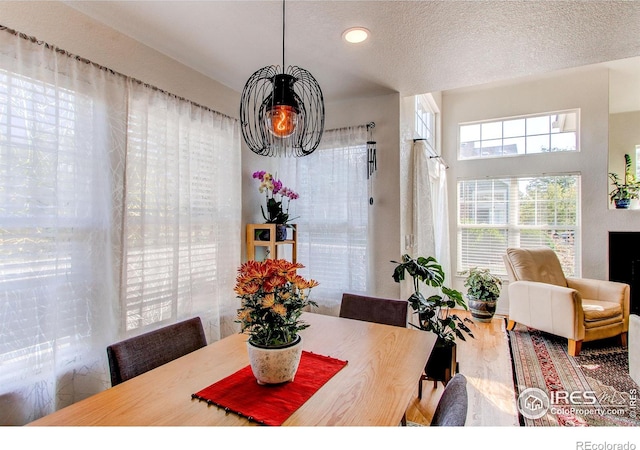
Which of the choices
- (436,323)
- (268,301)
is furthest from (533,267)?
(268,301)

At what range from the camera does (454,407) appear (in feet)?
2.68

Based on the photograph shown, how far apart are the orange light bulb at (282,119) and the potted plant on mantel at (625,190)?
14.9 feet

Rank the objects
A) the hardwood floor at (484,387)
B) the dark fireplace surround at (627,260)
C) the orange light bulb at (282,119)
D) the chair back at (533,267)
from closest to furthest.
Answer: the orange light bulb at (282,119) → the hardwood floor at (484,387) → the chair back at (533,267) → the dark fireplace surround at (627,260)

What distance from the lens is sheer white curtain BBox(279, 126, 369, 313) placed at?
2.74 meters

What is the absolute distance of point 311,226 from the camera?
2.91 meters

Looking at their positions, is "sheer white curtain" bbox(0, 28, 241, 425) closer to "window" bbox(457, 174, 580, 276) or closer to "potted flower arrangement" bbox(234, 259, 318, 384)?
"potted flower arrangement" bbox(234, 259, 318, 384)

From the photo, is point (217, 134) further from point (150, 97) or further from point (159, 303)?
point (159, 303)

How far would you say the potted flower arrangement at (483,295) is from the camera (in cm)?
391

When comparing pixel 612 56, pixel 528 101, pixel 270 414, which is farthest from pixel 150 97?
pixel 528 101

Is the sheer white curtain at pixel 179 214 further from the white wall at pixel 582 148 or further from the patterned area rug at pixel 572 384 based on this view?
the white wall at pixel 582 148

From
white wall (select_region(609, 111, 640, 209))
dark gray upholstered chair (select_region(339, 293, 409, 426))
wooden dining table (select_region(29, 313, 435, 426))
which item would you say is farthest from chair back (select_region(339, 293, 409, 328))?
white wall (select_region(609, 111, 640, 209))

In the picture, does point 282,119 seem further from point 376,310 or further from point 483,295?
point 483,295

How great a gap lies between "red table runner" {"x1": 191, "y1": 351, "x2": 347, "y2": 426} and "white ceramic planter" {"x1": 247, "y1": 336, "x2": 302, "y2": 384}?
0.04m

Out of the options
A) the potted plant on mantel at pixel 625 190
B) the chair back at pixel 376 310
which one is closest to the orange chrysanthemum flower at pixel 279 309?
the chair back at pixel 376 310
